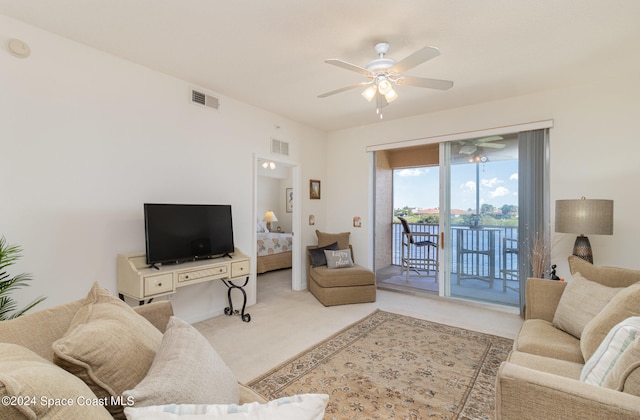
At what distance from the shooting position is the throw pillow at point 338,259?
177 inches

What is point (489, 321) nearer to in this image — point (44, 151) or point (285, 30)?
point (285, 30)

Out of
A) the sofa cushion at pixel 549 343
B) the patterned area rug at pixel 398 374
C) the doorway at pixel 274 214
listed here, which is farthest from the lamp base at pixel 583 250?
the doorway at pixel 274 214

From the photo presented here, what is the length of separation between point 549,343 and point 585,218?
172 centimetres

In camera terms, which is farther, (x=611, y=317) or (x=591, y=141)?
(x=591, y=141)

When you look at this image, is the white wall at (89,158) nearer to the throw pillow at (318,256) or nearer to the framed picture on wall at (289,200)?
the throw pillow at (318,256)

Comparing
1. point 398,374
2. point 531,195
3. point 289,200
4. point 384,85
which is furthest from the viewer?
point 289,200

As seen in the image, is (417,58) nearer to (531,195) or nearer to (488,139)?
(488,139)

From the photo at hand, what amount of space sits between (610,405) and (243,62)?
11.0ft

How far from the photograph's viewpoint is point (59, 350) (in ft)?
2.77

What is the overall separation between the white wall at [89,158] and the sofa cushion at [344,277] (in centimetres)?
138

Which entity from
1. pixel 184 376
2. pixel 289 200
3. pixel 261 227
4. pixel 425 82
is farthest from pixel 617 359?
pixel 289 200

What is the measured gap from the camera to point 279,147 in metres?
Answer: 4.63

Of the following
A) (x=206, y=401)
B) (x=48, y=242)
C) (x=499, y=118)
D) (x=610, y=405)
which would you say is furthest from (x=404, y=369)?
(x=499, y=118)

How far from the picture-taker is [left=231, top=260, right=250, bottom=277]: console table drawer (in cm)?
344
